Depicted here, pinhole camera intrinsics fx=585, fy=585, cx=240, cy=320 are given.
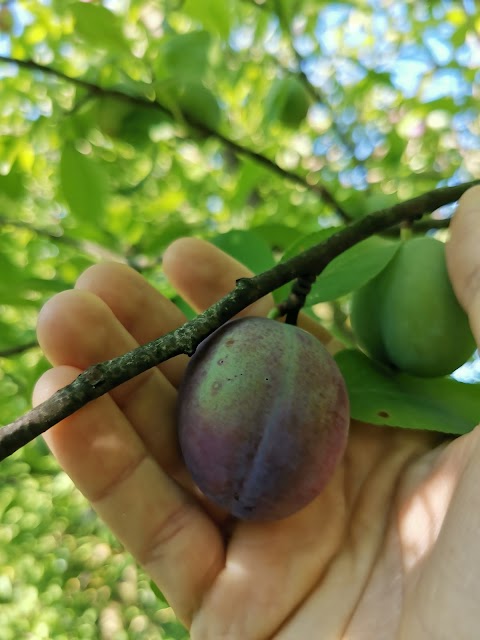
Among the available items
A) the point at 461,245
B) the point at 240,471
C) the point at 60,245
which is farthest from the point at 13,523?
the point at 461,245

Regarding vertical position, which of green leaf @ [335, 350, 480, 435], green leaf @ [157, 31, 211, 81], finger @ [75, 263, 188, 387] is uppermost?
green leaf @ [157, 31, 211, 81]

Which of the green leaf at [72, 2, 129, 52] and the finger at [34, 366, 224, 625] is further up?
the green leaf at [72, 2, 129, 52]

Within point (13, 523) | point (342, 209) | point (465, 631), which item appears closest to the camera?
point (465, 631)

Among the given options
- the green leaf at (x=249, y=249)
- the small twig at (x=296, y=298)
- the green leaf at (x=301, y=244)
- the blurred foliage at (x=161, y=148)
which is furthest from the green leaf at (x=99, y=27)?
the small twig at (x=296, y=298)

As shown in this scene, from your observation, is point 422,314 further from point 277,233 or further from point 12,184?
point 12,184

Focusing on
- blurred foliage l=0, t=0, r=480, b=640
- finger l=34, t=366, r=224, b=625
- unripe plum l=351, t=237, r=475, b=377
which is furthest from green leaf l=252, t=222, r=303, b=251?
finger l=34, t=366, r=224, b=625

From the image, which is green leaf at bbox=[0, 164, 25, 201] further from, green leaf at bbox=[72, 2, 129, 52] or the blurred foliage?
green leaf at bbox=[72, 2, 129, 52]

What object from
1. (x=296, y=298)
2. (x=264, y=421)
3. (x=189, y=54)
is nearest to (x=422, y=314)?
(x=296, y=298)

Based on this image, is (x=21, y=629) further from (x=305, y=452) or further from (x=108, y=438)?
(x=305, y=452)
